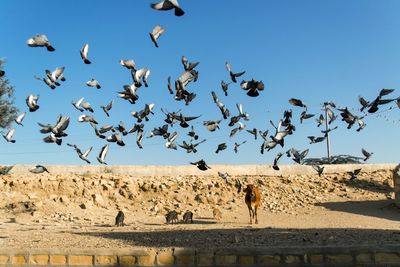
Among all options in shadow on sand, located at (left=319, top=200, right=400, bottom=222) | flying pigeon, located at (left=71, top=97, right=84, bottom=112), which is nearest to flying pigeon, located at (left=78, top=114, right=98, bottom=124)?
flying pigeon, located at (left=71, top=97, right=84, bottom=112)

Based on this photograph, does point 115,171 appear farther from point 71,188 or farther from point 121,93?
point 121,93

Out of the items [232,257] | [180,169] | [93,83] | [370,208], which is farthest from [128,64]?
[180,169]

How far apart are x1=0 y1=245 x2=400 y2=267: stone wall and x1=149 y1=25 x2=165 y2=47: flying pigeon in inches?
172

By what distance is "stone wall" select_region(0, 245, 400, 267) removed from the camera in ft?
28.5

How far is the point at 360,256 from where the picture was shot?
8.69 metres

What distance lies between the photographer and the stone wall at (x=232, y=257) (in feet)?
28.5

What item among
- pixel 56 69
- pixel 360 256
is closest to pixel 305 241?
pixel 360 256

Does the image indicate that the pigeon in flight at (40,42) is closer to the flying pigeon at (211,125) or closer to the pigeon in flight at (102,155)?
the pigeon in flight at (102,155)

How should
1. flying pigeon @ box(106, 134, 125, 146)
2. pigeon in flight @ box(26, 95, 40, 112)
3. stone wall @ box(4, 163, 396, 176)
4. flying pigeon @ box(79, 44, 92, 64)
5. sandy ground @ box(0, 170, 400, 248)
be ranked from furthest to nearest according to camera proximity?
stone wall @ box(4, 163, 396, 176) → sandy ground @ box(0, 170, 400, 248) → flying pigeon @ box(106, 134, 125, 146) → pigeon in flight @ box(26, 95, 40, 112) → flying pigeon @ box(79, 44, 92, 64)

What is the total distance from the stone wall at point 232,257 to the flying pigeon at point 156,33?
438 centimetres

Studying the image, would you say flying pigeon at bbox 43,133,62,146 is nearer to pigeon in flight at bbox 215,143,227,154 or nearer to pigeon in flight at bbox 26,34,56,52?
pigeon in flight at bbox 26,34,56,52

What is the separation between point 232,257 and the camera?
29.0 ft

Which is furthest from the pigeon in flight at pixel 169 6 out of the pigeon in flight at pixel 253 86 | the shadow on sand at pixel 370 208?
the shadow on sand at pixel 370 208

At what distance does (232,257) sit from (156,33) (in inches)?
204
